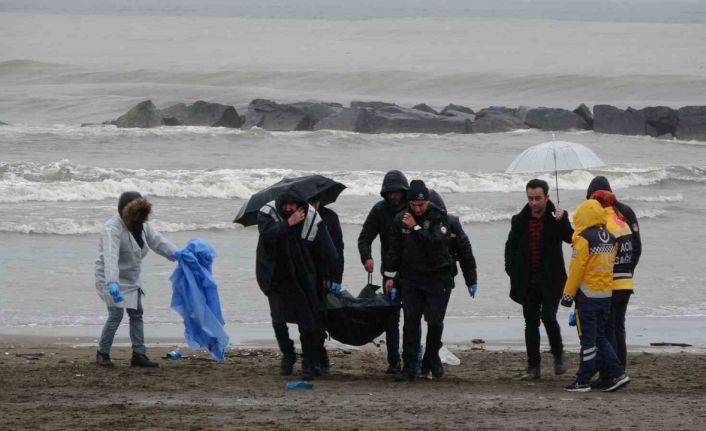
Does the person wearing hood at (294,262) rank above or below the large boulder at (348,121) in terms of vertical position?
below

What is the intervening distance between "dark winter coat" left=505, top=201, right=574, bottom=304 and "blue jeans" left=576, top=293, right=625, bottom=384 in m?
0.40

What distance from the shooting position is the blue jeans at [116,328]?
31.0 ft

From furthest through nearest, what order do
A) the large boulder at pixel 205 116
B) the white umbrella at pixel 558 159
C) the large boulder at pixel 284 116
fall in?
the large boulder at pixel 205 116 < the large boulder at pixel 284 116 < the white umbrella at pixel 558 159

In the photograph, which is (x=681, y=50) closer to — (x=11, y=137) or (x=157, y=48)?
(x=157, y=48)

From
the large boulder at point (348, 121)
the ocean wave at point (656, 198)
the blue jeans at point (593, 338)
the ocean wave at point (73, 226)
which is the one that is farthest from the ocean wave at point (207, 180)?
the blue jeans at point (593, 338)

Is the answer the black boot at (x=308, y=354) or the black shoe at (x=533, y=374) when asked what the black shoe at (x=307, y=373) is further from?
the black shoe at (x=533, y=374)

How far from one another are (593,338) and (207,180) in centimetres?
1593

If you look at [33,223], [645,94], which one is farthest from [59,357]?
[645,94]

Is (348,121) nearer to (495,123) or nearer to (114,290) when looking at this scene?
(495,123)

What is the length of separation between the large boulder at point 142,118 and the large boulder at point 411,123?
580cm

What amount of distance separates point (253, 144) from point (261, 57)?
5641cm

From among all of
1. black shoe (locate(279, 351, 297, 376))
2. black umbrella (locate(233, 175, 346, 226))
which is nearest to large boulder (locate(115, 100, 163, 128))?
black umbrella (locate(233, 175, 346, 226))

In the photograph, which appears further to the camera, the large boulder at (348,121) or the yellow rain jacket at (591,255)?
the large boulder at (348,121)

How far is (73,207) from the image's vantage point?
2047cm
